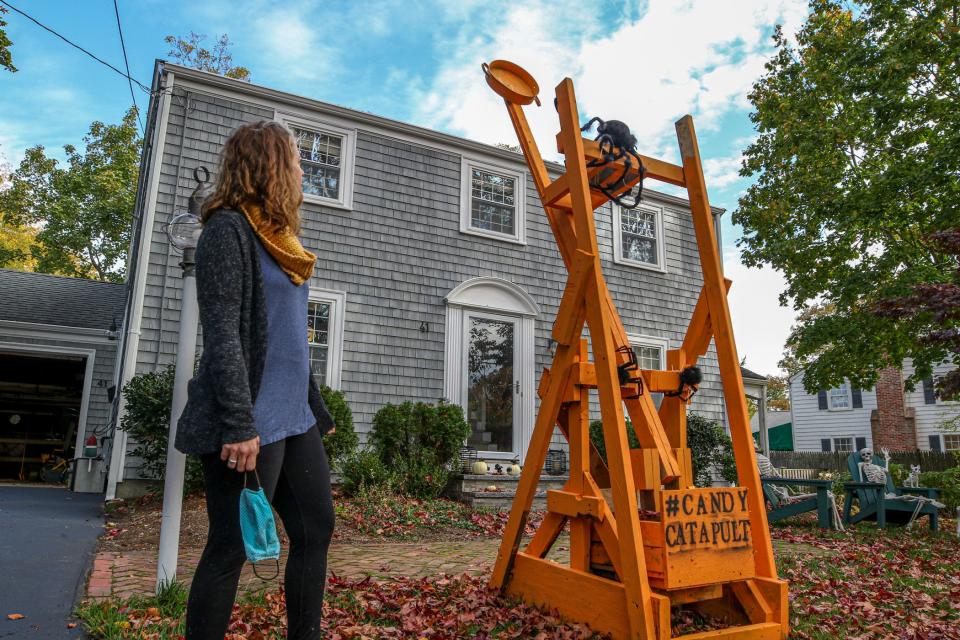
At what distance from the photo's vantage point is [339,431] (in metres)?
7.58

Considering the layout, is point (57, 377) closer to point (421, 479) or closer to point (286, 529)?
point (421, 479)

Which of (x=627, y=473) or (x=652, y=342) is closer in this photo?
(x=627, y=473)

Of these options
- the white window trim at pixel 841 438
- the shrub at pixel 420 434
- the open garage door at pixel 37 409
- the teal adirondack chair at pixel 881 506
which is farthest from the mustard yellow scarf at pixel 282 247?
the white window trim at pixel 841 438

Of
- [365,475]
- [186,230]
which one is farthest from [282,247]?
[365,475]

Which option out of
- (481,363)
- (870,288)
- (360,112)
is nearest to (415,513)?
(481,363)

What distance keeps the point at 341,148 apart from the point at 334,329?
8.70 feet

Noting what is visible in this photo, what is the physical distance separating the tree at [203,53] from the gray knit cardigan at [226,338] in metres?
20.3

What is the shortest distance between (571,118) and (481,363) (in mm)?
6816

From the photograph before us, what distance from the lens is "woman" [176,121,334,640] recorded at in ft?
5.63

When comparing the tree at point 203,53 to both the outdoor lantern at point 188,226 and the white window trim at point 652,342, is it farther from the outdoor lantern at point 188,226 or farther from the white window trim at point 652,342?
the outdoor lantern at point 188,226

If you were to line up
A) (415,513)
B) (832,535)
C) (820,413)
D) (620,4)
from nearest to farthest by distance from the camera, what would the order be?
(415,513)
(832,535)
(620,4)
(820,413)

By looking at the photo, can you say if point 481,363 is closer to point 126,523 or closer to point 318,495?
point 126,523

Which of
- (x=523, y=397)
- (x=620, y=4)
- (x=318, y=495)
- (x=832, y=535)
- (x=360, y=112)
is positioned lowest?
(x=832, y=535)

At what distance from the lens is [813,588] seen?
3.90m
